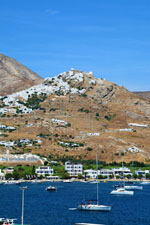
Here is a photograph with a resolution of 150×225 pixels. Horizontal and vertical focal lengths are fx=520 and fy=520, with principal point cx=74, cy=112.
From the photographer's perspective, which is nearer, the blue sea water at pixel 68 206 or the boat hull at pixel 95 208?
the blue sea water at pixel 68 206

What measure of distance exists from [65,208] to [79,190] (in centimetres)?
4371

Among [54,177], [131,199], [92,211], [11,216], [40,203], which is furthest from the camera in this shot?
[54,177]

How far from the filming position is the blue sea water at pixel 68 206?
9819cm

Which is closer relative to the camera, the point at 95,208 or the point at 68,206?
the point at 95,208

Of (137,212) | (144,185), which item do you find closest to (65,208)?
(137,212)

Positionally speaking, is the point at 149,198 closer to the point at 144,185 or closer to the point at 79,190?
the point at 79,190

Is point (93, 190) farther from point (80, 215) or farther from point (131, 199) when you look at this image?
point (80, 215)

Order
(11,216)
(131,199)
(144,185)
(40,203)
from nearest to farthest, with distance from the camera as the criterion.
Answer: (11,216) → (40,203) → (131,199) → (144,185)

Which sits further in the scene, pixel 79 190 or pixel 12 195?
pixel 79 190

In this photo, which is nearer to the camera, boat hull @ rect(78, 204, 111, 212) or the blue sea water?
the blue sea water

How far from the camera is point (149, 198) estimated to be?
465 ft

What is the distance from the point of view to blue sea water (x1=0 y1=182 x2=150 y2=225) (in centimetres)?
9819

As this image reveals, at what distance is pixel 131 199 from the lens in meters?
139

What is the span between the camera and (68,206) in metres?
120
